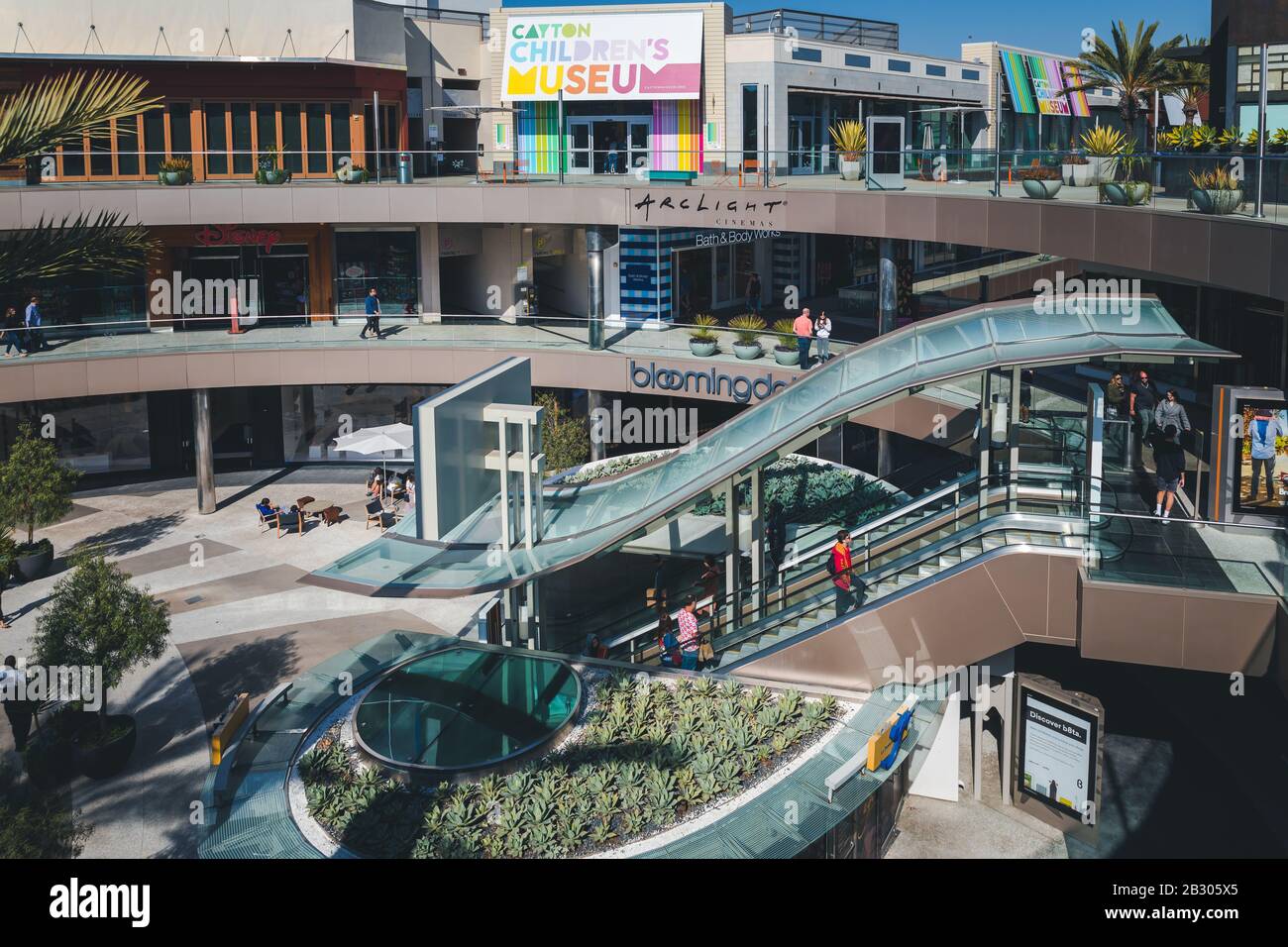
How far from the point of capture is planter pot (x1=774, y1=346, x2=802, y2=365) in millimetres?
30156

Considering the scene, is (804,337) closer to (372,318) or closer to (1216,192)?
(1216,192)

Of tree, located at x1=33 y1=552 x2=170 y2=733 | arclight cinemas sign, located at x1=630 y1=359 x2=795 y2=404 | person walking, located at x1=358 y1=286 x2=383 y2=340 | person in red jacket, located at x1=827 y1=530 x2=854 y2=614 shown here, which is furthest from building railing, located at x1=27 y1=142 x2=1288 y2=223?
tree, located at x1=33 y1=552 x2=170 y2=733

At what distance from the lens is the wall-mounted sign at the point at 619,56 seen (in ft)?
135

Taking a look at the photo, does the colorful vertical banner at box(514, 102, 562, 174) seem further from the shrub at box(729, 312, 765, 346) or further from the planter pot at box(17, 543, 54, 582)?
the planter pot at box(17, 543, 54, 582)

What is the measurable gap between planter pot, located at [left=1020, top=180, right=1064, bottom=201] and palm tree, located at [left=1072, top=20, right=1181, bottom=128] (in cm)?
1889

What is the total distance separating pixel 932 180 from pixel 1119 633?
50.1 feet

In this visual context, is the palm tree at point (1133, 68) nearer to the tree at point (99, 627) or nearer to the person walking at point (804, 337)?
the person walking at point (804, 337)

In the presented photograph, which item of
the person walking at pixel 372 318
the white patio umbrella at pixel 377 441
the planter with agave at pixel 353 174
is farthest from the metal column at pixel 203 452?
the planter with agave at pixel 353 174

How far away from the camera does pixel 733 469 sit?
59.6ft

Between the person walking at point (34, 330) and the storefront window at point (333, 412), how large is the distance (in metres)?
7.55

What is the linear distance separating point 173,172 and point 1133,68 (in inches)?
1204

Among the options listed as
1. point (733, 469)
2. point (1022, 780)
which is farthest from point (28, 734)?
point (1022, 780)

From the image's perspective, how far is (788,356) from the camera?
3031cm
